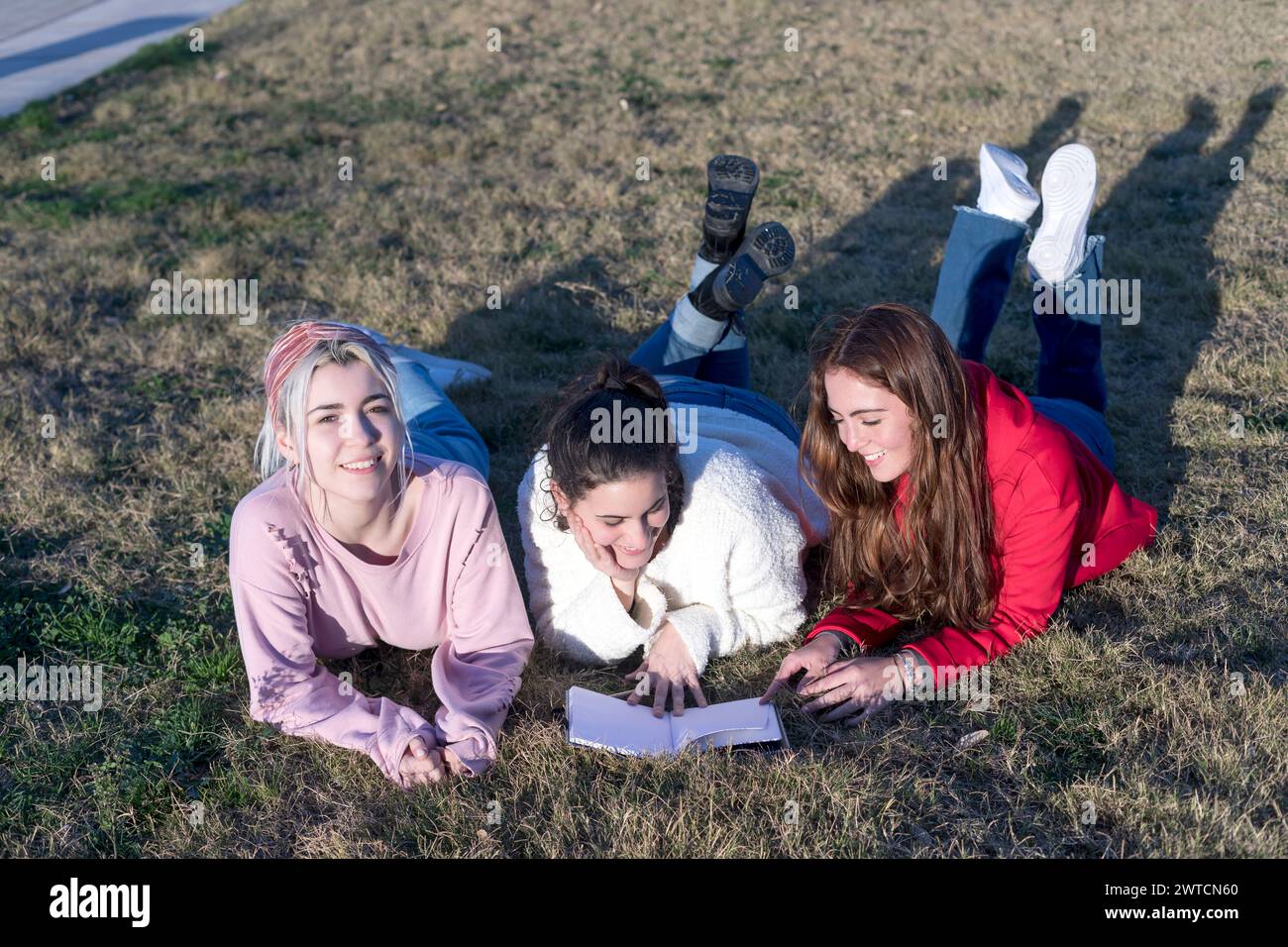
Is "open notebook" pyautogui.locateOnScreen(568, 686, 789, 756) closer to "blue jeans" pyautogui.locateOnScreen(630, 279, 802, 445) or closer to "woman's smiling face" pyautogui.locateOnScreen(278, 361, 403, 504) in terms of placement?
"woman's smiling face" pyautogui.locateOnScreen(278, 361, 403, 504)

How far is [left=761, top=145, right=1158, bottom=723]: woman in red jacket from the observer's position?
9.95 feet

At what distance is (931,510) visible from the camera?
3.15 m

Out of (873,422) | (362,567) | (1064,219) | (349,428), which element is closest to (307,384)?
(349,428)

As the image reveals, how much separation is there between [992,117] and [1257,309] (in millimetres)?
3260

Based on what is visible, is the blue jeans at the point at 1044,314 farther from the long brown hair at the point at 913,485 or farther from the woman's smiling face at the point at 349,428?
the woman's smiling face at the point at 349,428

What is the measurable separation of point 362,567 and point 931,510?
1.69 meters

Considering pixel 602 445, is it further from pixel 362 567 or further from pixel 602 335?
pixel 602 335

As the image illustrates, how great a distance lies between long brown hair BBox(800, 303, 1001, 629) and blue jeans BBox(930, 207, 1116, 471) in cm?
103

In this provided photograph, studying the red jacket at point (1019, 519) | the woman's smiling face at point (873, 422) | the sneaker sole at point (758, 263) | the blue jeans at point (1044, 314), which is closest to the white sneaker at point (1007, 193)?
the blue jeans at point (1044, 314)

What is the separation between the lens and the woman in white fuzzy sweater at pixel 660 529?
2945mm

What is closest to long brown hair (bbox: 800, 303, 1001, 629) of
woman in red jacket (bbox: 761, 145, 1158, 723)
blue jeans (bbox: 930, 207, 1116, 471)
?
woman in red jacket (bbox: 761, 145, 1158, 723)

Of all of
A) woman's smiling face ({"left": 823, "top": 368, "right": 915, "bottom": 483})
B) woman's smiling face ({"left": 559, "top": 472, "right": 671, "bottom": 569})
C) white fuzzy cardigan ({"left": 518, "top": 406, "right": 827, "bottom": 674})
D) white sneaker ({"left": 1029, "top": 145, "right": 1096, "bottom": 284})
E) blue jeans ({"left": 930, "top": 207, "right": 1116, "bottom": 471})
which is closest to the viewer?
woman's smiling face ({"left": 559, "top": 472, "right": 671, "bottom": 569})
